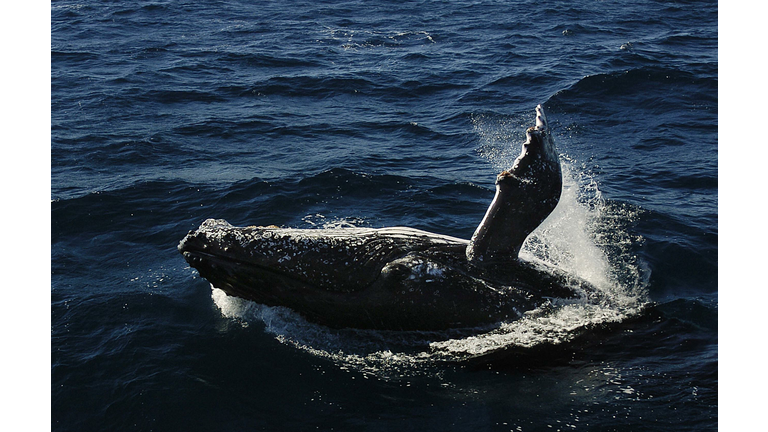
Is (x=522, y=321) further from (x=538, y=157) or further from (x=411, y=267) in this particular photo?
(x=538, y=157)

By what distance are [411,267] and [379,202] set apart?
447 centimetres

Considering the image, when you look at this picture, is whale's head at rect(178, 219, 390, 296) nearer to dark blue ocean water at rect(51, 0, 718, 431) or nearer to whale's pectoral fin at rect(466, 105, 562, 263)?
dark blue ocean water at rect(51, 0, 718, 431)

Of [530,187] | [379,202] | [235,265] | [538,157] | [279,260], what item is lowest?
[379,202]

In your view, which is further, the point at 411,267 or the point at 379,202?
the point at 379,202

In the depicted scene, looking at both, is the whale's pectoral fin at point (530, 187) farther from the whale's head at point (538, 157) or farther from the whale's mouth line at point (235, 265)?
the whale's mouth line at point (235, 265)

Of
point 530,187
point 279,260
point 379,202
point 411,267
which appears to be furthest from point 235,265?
point 379,202

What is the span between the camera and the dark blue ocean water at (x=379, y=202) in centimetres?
707

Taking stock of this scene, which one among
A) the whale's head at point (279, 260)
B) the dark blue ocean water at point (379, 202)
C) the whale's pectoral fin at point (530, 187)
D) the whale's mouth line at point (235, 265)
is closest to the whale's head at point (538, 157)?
the whale's pectoral fin at point (530, 187)

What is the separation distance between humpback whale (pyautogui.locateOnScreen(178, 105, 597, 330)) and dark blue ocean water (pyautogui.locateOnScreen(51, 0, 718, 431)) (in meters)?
0.32

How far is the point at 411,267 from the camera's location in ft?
26.0

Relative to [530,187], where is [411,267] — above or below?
below

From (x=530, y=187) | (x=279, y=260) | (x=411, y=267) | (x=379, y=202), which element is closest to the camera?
(x=530, y=187)

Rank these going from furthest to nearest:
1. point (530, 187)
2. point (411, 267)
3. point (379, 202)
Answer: point (379, 202) → point (411, 267) → point (530, 187)

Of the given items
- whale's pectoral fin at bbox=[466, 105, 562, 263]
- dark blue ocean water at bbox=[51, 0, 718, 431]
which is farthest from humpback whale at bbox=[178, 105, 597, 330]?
dark blue ocean water at bbox=[51, 0, 718, 431]
